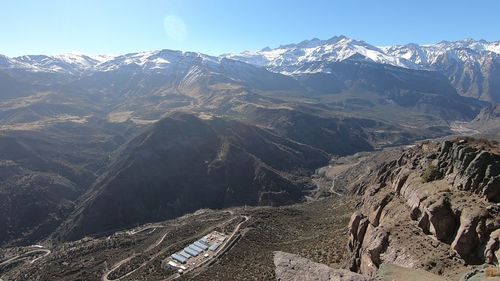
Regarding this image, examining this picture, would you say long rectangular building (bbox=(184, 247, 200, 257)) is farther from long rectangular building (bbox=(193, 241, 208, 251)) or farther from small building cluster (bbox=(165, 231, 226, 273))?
long rectangular building (bbox=(193, 241, 208, 251))

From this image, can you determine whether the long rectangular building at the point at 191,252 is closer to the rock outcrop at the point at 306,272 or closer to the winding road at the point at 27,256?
the winding road at the point at 27,256

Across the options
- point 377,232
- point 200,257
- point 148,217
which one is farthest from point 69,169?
point 377,232

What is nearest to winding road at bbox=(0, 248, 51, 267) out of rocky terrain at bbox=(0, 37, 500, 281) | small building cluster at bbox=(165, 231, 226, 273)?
rocky terrain at bbox=(0, 37, 500, 281)

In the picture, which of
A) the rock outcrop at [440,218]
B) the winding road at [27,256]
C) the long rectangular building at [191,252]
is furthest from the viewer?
the winding road at [27,256]

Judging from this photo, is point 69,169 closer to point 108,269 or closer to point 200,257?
point 108,269

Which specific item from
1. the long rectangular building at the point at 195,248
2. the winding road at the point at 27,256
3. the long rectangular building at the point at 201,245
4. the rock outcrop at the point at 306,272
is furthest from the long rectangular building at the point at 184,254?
the rock outcrop at the point at 306,272

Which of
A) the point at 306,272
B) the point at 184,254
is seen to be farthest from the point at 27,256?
the point at 306,272
